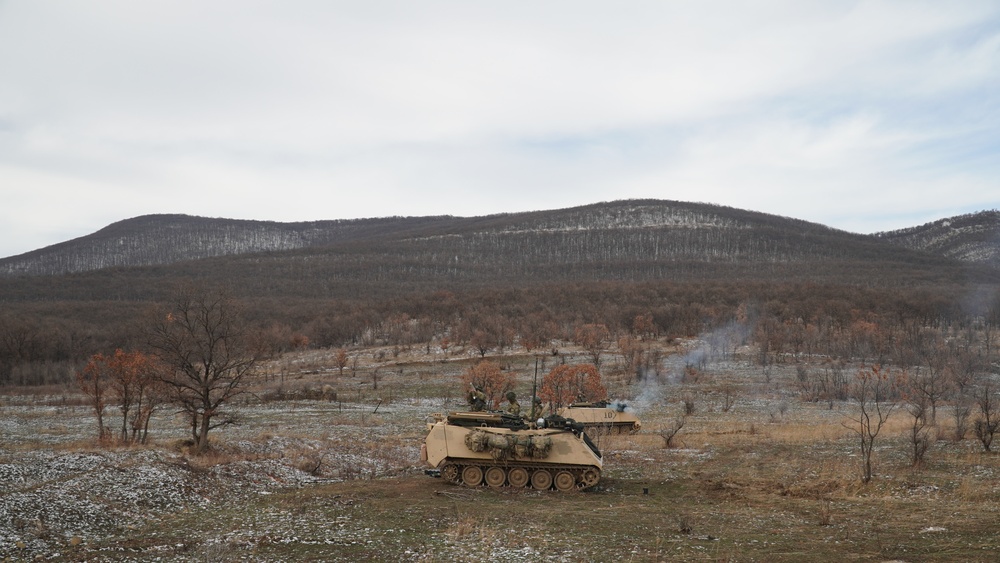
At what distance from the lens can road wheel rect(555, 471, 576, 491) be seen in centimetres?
2369

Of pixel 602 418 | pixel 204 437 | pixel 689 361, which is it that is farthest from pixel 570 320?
pixel 204 437

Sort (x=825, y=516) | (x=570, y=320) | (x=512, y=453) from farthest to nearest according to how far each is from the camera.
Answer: (x=570, y=320) < (x=512, y=453) < (x=825, y=516)

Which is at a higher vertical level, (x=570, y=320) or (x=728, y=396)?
(x=570, y=320)

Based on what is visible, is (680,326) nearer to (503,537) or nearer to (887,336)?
(887,336)

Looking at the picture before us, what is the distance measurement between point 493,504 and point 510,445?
115 inches

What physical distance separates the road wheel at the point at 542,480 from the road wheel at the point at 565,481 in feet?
0.90

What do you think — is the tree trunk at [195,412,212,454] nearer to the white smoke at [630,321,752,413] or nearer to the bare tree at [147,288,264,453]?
the bare tree at [147,288,264,453]

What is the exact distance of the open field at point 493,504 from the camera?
15.2 metres

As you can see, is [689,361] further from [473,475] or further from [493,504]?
[493,504]

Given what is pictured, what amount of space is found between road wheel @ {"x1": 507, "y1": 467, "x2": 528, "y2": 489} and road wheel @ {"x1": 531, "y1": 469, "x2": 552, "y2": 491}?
0.29m

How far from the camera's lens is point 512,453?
2388 cm

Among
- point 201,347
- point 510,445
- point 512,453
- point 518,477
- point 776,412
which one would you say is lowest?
point 776,412

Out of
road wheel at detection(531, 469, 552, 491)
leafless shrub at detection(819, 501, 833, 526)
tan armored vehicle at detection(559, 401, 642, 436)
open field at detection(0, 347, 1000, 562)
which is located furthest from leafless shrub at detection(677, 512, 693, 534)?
tan armored vehicle at detection(559, 401, 642, 436)

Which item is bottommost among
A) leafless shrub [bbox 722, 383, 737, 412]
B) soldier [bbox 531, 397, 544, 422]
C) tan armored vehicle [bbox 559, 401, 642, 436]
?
leafless shrub [bbox 722, 383, 737, 412]
